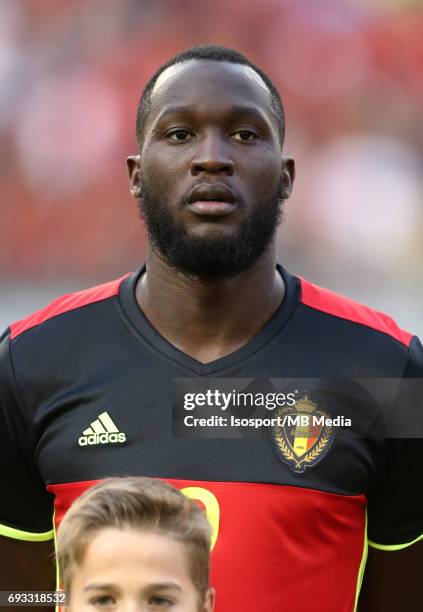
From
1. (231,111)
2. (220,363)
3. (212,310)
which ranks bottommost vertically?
(220,363)

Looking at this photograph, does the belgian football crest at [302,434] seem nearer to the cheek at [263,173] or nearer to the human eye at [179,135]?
the cheek at [263,173]

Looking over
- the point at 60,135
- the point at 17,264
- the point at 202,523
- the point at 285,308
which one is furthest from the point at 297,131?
the point at 202,523

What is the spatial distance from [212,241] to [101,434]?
47 centimetres

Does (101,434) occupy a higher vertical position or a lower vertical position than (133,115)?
lower

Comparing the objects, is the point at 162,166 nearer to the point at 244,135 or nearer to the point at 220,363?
the point at 244,135

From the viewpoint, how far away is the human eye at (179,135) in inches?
91.0

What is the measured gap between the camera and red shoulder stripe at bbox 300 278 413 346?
2.46 metres

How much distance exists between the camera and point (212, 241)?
2.28m

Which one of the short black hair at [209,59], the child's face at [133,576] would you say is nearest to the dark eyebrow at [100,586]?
the child's face at [133,576]

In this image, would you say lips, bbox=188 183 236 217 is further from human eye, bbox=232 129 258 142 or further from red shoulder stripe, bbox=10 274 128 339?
red shoulder stripe, bbox=10 274 128 339

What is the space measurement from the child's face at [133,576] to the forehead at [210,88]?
3.13 feet

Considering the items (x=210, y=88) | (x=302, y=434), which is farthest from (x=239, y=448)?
(x=210, y=88)

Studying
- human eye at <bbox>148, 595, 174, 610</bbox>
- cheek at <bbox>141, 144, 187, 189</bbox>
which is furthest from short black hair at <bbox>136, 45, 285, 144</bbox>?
human eye at <bbox>148, 595, 174, 610</bbox>

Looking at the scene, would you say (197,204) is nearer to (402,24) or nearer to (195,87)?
(195,87)
